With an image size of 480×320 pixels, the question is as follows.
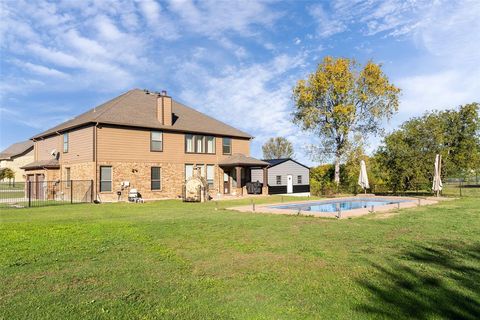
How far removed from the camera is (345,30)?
1923 cm

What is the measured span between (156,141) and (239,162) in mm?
6831

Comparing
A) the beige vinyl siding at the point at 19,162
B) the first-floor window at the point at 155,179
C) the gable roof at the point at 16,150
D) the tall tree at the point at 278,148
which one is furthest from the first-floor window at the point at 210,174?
the tall tree at the point at 278,148

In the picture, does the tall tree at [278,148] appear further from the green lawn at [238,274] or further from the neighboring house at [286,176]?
the green lawn at [238,274]

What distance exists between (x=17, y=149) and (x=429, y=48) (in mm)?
65276

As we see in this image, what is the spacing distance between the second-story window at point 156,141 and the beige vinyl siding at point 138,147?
27 cm

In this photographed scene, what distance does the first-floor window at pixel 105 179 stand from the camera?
23188mm

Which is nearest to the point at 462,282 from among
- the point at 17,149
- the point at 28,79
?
the point at 28,79

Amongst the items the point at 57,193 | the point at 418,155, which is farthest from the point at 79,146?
the point at 418,155

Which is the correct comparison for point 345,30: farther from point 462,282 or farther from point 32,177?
point 32,177

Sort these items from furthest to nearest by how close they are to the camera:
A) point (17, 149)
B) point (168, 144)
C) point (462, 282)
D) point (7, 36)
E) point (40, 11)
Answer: point (17, 149)
point (168, 144)
point (7, 36)
point (40, 11)
point (462, 282)

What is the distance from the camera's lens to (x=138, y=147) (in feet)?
82.2

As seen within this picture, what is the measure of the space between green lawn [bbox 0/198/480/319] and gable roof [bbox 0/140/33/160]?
183 feet

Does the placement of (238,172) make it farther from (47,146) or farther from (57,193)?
(47,146)

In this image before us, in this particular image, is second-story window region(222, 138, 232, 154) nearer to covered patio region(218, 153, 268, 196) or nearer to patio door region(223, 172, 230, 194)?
covered patio region(218, 153, 268, 196)
